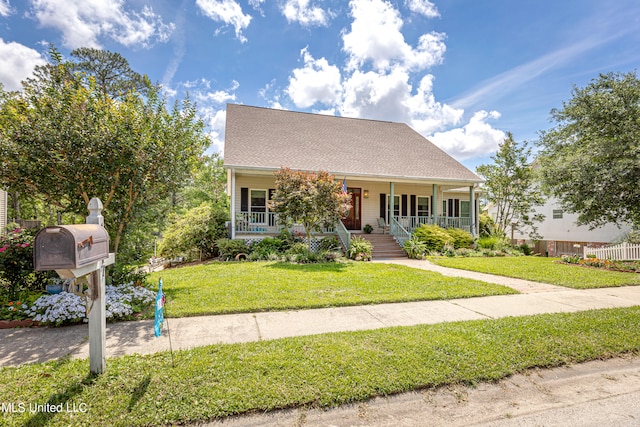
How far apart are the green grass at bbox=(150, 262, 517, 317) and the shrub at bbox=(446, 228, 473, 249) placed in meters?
6.96

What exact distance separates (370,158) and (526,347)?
13521 millimetres

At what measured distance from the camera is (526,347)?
143 inches

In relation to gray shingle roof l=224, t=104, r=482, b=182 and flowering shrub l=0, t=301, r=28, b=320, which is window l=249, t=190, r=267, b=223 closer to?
gray shingle roof l=224, t=104, r=482, b=182

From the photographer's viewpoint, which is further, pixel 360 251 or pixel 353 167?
pixel 353 167

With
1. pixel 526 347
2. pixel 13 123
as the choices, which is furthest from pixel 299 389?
pixel 13 123

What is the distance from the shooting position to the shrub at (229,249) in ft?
38.7

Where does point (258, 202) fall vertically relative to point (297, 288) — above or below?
above

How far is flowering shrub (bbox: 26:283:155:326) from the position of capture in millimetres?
4274

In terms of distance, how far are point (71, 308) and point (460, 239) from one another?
15.4 m

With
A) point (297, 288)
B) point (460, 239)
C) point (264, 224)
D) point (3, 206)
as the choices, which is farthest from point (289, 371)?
point (460, 239)

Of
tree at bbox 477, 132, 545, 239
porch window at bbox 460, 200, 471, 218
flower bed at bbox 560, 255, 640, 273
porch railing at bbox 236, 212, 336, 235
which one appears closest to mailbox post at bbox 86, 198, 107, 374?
porch railing at bbox 236, 212, 336, 235

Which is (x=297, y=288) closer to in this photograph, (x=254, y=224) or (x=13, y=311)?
(x=13, y=311)

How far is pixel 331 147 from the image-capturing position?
54.1ft

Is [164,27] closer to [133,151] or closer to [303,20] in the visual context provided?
[303,20]
